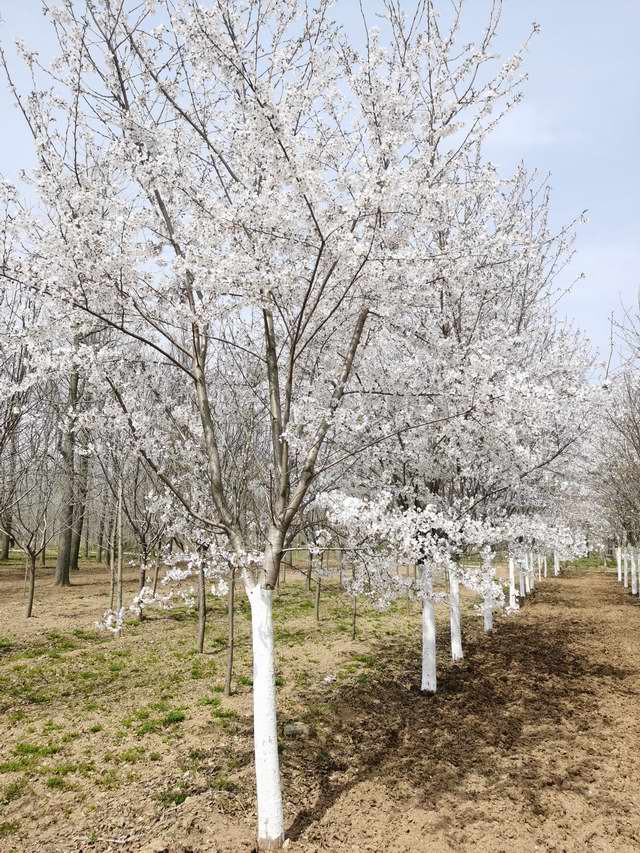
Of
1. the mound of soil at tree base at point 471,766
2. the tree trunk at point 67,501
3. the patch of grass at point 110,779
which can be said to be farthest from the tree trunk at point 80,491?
the mound of soil at tree base at point 471,766

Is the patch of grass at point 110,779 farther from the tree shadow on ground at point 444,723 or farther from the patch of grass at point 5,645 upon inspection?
the patch of grass at point 5,645

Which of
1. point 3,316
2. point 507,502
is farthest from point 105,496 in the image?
point 507,502

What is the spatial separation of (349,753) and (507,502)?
5203 mm

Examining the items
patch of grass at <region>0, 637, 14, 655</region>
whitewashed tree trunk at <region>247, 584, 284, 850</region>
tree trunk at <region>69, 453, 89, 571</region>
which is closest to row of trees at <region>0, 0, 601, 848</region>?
whitewashed tree trunk at <region>247, 584, 284, 850</region>

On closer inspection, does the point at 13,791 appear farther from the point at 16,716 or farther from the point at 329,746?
the point at 329,746

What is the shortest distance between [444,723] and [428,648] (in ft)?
4.07

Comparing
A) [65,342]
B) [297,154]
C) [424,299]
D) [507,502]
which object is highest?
[297,154]

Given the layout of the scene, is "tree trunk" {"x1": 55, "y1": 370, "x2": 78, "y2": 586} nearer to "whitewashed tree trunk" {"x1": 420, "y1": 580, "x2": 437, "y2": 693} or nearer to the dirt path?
"whitewashed tree trunk" {"x1": 420, "y1": 580, "x2": 437, "y2": 693}

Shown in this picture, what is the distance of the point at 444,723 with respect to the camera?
7359 millimetres

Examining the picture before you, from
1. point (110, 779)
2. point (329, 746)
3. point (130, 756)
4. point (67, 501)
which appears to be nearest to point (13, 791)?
point (110, 779)

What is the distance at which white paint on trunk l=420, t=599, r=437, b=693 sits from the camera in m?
8.41

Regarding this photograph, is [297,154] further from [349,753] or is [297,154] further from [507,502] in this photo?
[507,502]

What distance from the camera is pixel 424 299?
603 cm

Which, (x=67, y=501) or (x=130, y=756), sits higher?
(x=67, y=501)
